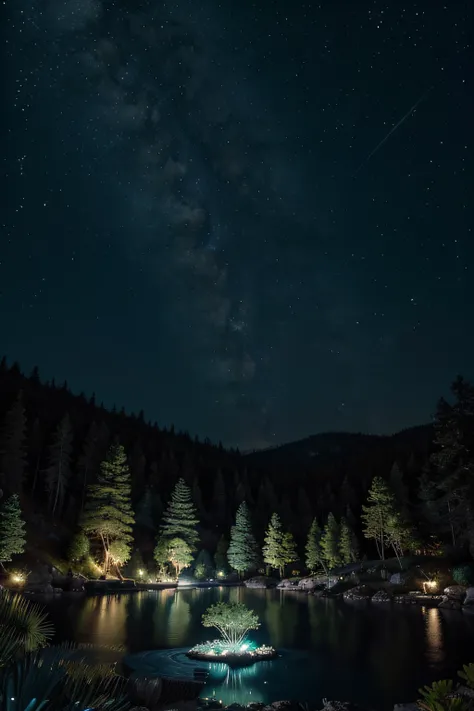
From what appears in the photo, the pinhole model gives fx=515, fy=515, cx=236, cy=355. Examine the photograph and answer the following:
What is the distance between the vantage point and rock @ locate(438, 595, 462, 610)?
1456 inches

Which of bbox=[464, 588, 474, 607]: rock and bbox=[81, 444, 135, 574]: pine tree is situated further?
bbox=[81, 444, 135, 574]: pine tree

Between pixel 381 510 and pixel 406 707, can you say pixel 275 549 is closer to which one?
pixel 381 510

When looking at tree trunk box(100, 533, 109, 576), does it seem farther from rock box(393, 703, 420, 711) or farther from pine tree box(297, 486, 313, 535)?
rock box(393, 703, 420, 711)

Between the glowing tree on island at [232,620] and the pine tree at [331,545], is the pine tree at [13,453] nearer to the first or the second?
the glowing tree on island at [232,620]

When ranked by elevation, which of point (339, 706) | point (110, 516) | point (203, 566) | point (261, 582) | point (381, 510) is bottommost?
point (339, 706)

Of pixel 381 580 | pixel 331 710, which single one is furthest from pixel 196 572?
pixel 331 710

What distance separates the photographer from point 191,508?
7238 centimetres

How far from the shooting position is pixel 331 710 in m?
12.6

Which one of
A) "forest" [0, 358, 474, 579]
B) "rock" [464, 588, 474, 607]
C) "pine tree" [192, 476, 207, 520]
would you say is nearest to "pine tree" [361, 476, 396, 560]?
"forest" [0, 358, 474, 579]

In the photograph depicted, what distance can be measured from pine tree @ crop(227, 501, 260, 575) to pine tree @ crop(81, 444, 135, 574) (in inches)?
786

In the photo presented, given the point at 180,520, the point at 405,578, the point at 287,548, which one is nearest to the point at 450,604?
the point at 405,578

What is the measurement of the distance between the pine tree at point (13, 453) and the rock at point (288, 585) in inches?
1256

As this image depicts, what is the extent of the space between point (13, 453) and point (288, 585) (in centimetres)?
3502

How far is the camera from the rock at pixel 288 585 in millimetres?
59681
